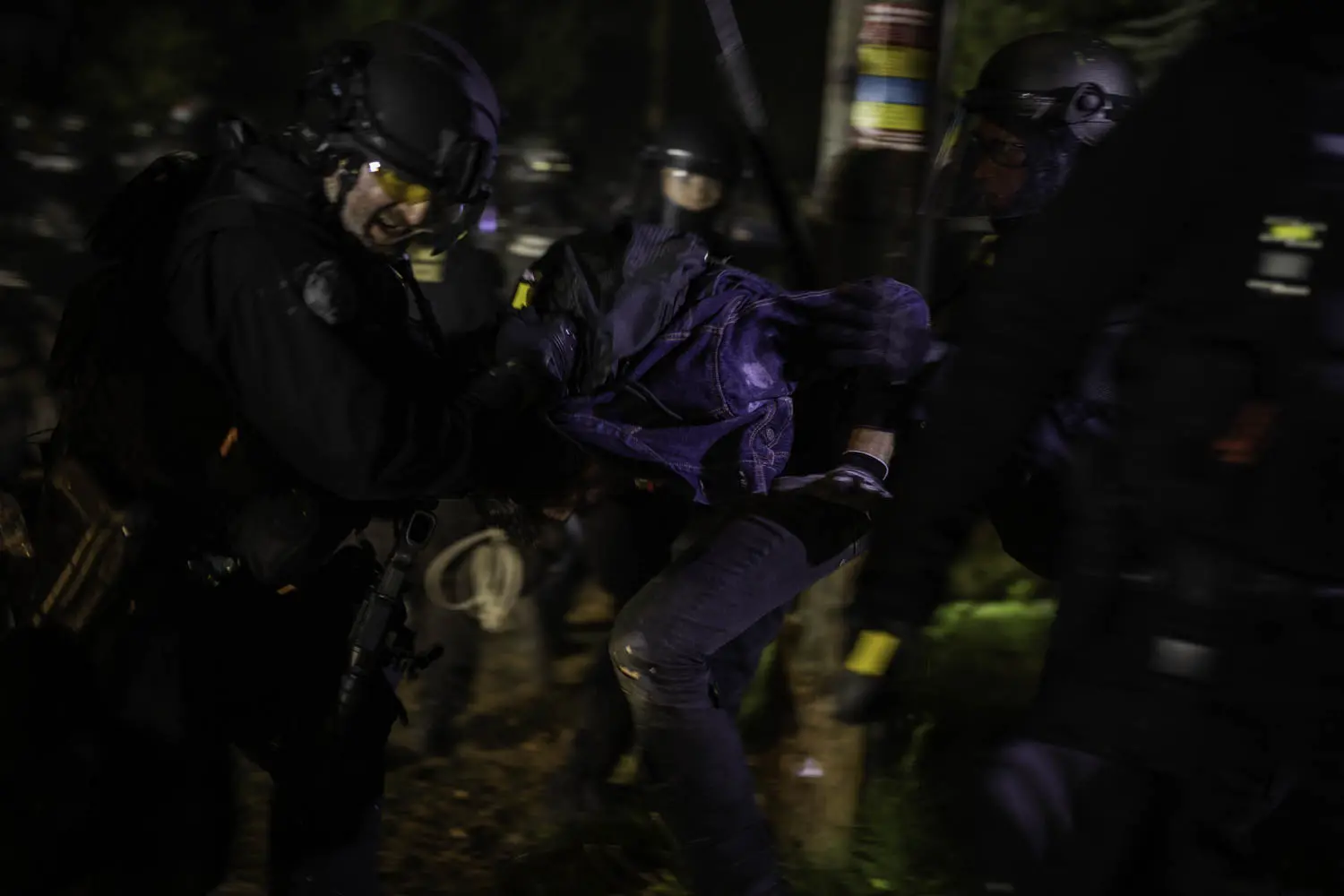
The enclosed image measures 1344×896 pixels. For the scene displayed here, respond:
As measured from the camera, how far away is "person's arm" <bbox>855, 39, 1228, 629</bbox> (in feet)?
5.56

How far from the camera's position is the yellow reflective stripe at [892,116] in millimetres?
3334

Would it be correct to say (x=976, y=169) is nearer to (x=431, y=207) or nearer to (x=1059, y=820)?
(x=431, y=207)

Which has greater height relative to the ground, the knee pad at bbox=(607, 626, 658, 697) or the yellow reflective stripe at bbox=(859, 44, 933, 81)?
the yellow reflective stripe at bbox=(859, 44, 933, 81)

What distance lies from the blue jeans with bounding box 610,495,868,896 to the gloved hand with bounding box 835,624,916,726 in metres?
0.65

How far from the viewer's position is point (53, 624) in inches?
88.6

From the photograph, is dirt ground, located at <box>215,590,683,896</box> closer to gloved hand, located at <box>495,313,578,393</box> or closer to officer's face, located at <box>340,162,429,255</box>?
gloved hand, located at <box>495,313,578,393</box>

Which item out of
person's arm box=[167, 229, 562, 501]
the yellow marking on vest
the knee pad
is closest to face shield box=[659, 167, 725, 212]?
the knee pad

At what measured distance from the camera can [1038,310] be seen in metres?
1.81

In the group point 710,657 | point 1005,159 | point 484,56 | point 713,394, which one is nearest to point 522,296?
point 713,394

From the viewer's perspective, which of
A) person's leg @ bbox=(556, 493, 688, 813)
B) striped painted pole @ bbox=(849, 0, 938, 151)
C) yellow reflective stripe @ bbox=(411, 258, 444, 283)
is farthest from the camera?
yellow reflective stripe @ bbox=(411, 258, 444, 283)

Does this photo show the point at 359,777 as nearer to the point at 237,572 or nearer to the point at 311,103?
the point at 237,572

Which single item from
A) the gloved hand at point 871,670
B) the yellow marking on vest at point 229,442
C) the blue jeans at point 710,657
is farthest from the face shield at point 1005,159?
the yellow marking on vest at point 229,442

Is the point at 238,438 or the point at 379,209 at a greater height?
the point at 379,209

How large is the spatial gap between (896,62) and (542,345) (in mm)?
1267
